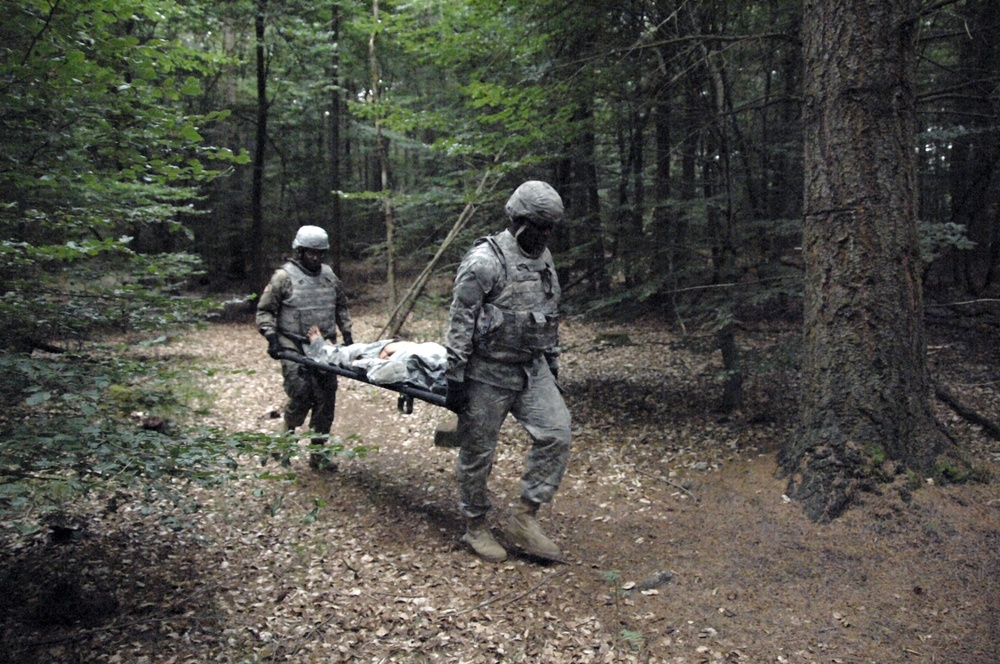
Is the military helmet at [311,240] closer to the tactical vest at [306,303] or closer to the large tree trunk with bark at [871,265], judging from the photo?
the tactical vest at [306,303]

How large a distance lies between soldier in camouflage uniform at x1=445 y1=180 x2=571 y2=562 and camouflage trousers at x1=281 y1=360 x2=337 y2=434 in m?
2.11

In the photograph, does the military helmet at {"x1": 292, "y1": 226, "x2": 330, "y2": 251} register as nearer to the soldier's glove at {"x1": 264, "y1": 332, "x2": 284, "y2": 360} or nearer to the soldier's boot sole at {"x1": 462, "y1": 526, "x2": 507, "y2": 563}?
the soldier's glove at {"x1": 264, "y1": 332, "x2": 284, "y2": 360}

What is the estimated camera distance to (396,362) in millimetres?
4988

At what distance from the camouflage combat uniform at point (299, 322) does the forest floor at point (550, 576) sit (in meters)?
0.63

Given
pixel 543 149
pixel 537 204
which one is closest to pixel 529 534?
pixel 537 204

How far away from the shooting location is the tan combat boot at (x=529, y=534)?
4.29 metres

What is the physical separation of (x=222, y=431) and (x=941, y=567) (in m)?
3.99

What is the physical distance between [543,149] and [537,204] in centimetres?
444

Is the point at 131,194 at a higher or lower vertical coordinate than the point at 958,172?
lower

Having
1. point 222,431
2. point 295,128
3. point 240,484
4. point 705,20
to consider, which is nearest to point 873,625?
point 222,431

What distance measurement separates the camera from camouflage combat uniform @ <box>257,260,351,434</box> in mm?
5965

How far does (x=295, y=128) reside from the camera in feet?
59.2

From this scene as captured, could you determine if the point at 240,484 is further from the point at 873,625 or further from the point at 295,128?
the point at 295,128

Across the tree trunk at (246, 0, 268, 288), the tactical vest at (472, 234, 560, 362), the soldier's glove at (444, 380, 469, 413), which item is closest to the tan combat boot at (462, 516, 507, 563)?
the soldier's glove at (444, 380, 469, 413)
